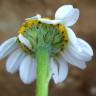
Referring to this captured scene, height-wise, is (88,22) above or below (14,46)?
below

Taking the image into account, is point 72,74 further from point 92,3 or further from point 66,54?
point 66,54

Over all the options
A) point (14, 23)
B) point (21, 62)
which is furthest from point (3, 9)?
point (21, 62)

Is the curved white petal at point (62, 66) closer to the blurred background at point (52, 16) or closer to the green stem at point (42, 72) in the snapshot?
the green stem at point (42, 72)

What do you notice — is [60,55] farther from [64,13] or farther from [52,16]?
[52,16]

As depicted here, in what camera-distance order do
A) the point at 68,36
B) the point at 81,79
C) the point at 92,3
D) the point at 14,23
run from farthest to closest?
the point at 92,3 → the point at 14,23 → the point at 81,79 → the point at 68,36

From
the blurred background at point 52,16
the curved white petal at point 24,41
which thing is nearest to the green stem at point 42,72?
the curved white petal at point 24,41

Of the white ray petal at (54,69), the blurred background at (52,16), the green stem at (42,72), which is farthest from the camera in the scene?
the blurred background at (52,16)
